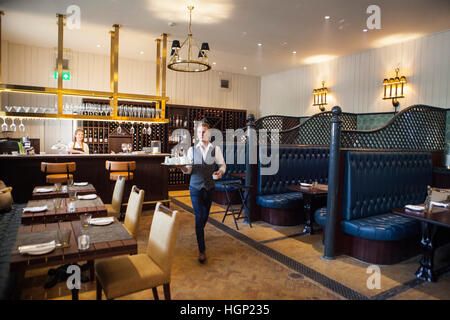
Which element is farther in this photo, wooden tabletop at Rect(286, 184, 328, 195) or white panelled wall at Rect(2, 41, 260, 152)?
white panelled wall at Rect(2, 41, 260, 152)

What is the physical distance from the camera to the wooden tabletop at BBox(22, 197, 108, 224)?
2.79 m

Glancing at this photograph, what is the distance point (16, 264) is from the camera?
184 centimetres

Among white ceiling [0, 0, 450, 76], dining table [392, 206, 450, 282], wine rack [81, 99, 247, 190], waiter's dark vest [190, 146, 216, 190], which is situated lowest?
dining table [392, 206, 450, 282]

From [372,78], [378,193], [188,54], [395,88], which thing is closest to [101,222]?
[378,193]

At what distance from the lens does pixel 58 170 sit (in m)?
5.12

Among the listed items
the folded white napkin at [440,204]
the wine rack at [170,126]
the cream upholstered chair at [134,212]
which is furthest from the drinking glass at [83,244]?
the wine rack at [170,126]

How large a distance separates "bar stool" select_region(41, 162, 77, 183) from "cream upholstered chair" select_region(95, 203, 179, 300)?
3383 millimetres

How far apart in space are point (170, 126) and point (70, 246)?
308 inches

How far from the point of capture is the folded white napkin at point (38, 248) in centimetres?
195

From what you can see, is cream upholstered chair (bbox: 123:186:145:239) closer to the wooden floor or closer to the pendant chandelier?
the wooden floor

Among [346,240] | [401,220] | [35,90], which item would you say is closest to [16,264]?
[346,240]

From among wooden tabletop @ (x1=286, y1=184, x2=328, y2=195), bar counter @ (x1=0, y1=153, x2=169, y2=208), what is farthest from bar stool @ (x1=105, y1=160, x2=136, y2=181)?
wooden tabletop @ (x1=286, y1=184, x2=328, y2=195)
